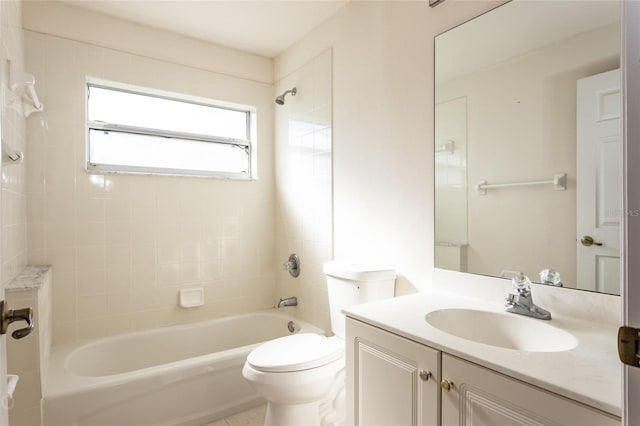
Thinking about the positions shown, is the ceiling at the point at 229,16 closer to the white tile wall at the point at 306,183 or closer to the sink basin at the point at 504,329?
the white tile wall at the point at 306,183

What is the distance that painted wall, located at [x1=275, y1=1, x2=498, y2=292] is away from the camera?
1712mm

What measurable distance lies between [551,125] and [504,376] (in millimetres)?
911

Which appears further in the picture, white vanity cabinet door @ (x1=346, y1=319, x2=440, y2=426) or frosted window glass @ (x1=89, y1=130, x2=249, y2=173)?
frosted window glass @ (x1=89, y1=130, x2=249, y2=173)

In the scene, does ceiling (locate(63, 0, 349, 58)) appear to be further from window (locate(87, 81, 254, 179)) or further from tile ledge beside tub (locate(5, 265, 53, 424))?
tile ledge beside tub (locate(5, 265, 53, 424))

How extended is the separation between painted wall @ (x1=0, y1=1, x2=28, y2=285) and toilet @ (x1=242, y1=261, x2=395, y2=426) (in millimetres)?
1131

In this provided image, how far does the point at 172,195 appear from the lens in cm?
256

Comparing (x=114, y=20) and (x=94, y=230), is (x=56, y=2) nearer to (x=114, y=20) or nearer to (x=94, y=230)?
(x=114, y=20)

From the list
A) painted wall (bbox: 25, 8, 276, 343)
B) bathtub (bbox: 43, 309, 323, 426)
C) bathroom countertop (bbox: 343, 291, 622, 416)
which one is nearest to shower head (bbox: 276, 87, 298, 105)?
painted wall (bbox: 25, 8, 276, 343)

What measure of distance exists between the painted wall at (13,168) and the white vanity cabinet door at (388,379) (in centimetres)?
141

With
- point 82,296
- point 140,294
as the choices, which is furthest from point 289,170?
point 82,296

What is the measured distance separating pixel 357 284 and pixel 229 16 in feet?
6.27

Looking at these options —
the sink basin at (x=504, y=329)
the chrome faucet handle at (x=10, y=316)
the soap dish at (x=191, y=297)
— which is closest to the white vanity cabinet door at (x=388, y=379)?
the sink basin at (x=504, y=329)

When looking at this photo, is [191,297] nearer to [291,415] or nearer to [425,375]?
[291,415]

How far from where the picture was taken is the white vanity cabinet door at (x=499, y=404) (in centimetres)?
75
